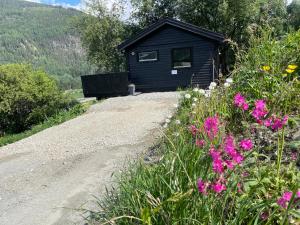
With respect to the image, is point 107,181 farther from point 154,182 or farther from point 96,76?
point 96,76

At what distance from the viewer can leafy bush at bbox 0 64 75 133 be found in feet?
41.5

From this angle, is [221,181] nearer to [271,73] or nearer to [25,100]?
[271,73]

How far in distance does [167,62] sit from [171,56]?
1.30 feet

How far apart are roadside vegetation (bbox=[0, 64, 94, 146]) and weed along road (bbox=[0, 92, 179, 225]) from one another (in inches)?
156

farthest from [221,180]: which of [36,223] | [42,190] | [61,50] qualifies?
[61,50]

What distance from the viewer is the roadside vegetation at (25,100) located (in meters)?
12.6

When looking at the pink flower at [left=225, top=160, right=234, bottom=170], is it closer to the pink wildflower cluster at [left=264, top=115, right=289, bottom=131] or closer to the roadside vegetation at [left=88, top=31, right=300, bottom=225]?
the roadside vegetation at [left=88, top=31, right=300, bottom=225]

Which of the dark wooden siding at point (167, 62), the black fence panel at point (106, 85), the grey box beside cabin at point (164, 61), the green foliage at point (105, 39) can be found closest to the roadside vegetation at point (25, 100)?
the black fence panel at point (106, 85)

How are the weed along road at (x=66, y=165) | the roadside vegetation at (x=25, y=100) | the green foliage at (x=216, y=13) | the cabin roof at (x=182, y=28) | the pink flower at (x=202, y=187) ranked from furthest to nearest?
the green foliage at (x=216, y=13)
the cabin roof at (x=182, y=28)
the roadside vegetation at (x=25, y=100)
the weed along road at (x=66, y=165)
the pink flower at (x=202, y=187)

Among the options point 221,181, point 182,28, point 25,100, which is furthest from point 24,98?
point 221,181

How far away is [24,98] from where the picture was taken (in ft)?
42.0

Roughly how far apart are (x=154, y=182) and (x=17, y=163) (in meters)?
4.91

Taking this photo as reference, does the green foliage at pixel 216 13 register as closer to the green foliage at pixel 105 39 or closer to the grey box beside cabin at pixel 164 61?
the green foliage at pixel 105 39

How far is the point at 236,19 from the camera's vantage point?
2472 centimetres
